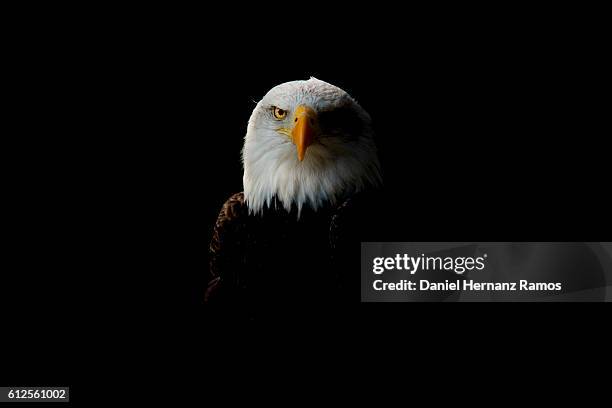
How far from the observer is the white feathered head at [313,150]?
311cm

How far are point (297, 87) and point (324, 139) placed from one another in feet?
1.01

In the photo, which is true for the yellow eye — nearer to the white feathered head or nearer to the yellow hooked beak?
the white feathered head

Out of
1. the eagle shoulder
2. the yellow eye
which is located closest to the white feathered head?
the yellow eye

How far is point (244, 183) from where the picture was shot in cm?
340

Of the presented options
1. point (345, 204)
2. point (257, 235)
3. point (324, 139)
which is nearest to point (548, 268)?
point (345, 204)

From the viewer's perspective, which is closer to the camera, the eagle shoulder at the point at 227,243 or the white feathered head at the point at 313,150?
the white feathered head at the point at 313,150

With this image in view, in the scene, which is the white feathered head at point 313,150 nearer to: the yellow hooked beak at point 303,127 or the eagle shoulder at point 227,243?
the yellow hooked beak at point 303,127

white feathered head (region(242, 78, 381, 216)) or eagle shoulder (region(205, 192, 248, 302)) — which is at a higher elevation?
white feathered head (region(242, 78, 381, 216))

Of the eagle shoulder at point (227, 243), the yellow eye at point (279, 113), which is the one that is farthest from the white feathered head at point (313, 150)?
the eagle shoulder at point (227, 243)

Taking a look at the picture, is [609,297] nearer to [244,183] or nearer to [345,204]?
[345,204]

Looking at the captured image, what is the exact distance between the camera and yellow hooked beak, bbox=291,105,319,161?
297 centimetres

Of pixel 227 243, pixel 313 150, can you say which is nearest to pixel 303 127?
pixel 313 150

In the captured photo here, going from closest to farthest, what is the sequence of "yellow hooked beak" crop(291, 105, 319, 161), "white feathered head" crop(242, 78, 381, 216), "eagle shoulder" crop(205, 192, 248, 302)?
"yellow hooked beak" crop(291, 105, 319, 161), "white feathered head" crop(242, 78, 381, 216), "eagle shoulder" crop(205, 192, 248, 302)

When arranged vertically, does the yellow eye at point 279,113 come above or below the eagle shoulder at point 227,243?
above
